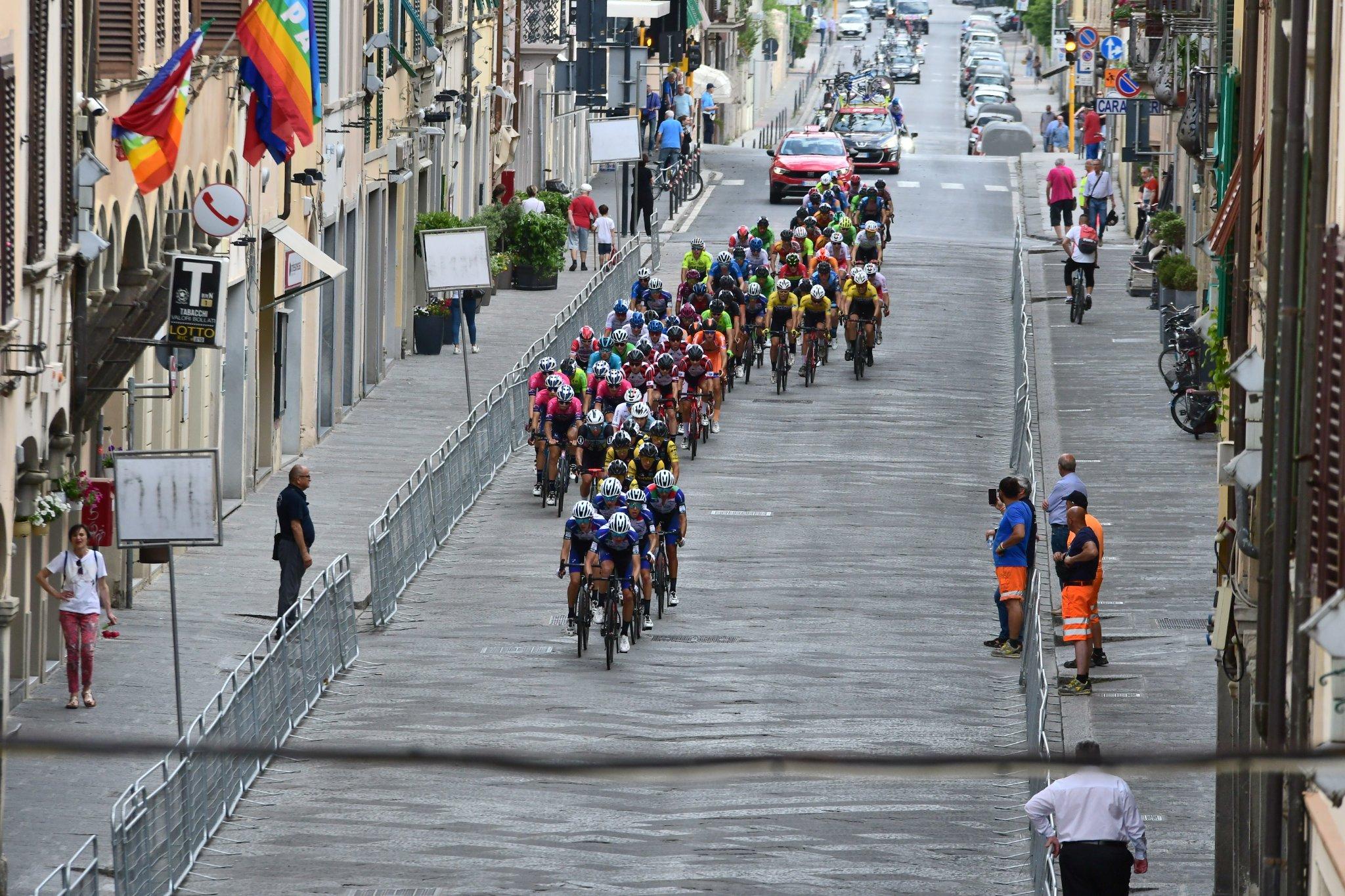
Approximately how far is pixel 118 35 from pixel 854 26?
12244 centimetres

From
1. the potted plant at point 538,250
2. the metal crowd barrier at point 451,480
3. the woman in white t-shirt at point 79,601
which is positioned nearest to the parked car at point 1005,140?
the potted plant at point 538,250

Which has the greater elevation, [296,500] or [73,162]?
[73,162]

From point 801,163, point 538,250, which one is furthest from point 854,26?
point 538,250

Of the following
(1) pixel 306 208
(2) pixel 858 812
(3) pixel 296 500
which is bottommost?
(2) pixel 858 812

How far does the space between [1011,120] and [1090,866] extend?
245 ft

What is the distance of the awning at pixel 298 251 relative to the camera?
29.5 meters

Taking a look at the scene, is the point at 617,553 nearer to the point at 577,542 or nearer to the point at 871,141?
the point at 577,542

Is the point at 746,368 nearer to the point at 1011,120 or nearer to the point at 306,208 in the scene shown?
the point at 306,208

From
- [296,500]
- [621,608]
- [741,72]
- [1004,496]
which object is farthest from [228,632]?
[741,72]

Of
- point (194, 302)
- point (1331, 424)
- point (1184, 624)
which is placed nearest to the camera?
point (1331, 424)

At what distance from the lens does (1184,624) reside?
73.6 feet

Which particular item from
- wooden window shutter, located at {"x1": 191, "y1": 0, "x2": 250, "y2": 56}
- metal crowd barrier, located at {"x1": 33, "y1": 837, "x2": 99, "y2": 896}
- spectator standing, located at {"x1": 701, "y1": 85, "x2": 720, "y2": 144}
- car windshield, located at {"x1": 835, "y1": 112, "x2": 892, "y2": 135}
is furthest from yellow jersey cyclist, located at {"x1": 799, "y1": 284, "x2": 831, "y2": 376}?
spectator standing, located at {"x1": 701, "y1": 85, "x2": 720, "y2": 144}

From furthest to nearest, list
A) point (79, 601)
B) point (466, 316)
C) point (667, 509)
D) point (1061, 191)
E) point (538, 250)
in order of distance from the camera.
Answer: point (1061, 191) → point (538, 250) → point (466, 316) → point (667, 509) → point (79, 601)

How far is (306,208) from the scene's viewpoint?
104ft
